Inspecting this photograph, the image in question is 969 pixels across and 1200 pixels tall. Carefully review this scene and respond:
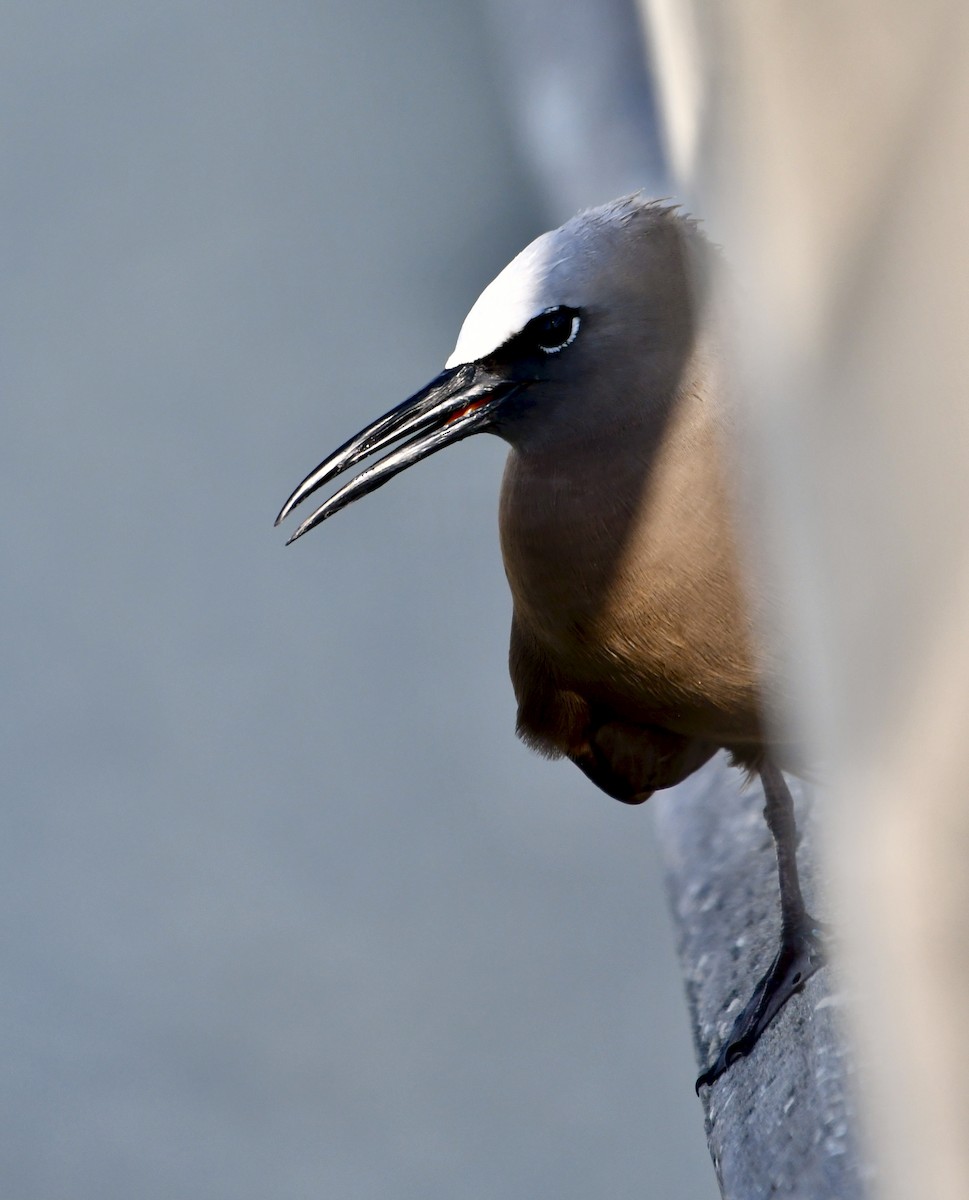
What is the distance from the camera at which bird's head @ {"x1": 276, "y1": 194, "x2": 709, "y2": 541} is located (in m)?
1.19

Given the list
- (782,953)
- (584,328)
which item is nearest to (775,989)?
(782,953)

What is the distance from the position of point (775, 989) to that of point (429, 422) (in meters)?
0.70

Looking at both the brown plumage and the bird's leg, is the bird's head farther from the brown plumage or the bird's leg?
the bird's leg

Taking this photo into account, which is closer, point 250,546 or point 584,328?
point 584,328

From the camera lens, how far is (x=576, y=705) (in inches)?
54.6

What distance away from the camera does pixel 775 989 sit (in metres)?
1.44

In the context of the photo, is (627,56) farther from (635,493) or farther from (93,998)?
(93,998)

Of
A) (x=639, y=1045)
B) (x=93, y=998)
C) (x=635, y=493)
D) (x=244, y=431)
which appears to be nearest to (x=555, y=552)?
(x=635, y=493)

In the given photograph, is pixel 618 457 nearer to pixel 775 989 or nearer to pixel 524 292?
pixel 524 292

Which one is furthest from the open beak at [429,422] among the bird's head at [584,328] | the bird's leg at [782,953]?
the bird's leg at [782,953]

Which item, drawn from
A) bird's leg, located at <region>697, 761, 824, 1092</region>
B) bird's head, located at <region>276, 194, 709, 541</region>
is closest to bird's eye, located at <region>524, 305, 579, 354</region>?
bird's head, located at <region>276, 194, 709, 541</region>

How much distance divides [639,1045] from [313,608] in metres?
1.04

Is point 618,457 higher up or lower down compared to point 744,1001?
higher up

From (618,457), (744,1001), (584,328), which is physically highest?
(584,328)
